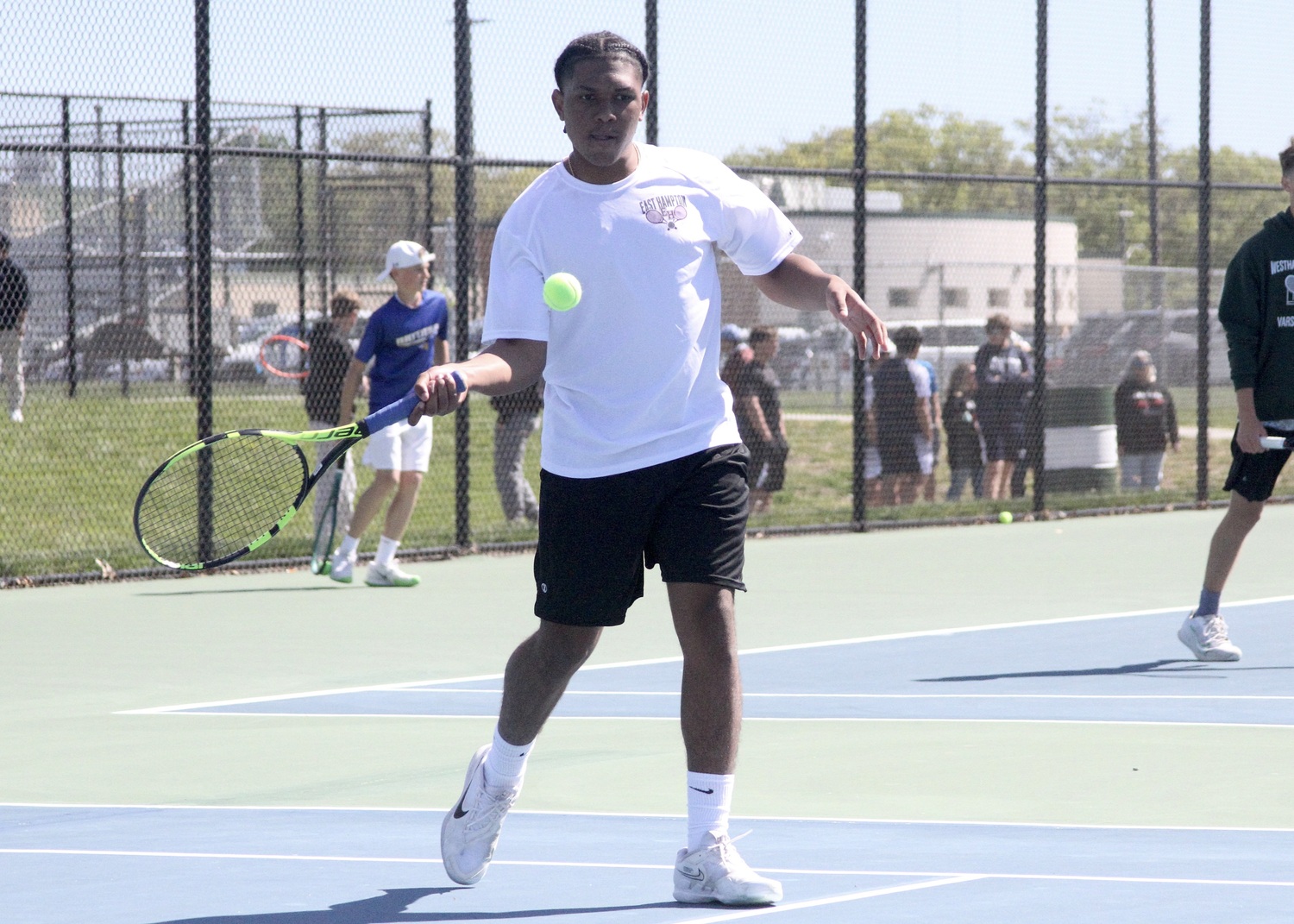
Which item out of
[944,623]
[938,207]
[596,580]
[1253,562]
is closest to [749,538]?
[1253,562]

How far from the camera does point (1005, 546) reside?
1227 cm

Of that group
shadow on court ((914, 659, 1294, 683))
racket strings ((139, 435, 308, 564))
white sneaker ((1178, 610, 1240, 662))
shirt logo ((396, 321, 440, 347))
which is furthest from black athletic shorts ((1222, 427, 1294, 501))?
shirt logo ((396, 321, 440, 347))

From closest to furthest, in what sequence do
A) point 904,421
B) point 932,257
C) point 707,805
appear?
point 707,805 → point 904,421 → point 932,257

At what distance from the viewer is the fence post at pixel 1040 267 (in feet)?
45.9

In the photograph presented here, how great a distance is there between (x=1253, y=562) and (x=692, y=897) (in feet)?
25.8

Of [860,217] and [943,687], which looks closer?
[943,687]

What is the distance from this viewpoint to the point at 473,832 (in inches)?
164

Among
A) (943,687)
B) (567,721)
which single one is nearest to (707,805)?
(567,721)

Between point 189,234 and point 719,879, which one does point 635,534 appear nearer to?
point 719,879

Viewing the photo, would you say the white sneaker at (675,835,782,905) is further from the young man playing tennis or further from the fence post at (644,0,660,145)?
the fence post at (644,0,660,145)

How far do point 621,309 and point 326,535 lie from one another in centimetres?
680

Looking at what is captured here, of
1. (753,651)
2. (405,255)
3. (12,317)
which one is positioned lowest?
(753,651)

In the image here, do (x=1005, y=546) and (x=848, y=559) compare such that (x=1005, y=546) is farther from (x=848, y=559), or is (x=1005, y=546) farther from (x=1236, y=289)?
(x=1236, y=289)

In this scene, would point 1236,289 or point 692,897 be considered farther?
point 1236,289
